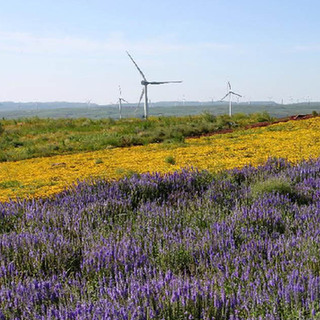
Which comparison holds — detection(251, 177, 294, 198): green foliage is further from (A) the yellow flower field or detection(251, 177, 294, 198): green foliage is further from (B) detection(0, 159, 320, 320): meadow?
(A) the yellow flower field

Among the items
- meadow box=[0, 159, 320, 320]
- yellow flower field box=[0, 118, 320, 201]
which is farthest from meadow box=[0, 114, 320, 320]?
yellow flower field box=[0, 118, 320, 201]

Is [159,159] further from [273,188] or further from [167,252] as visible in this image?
[167,252]

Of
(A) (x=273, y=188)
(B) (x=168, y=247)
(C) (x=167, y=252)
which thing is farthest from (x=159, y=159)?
(C) (x=167, y=252)

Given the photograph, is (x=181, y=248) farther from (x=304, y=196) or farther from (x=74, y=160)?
(x=74, y=160)

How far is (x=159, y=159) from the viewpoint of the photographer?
1151cm

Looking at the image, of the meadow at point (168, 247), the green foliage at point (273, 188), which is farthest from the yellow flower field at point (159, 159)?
the green foliage at point (273, 188)

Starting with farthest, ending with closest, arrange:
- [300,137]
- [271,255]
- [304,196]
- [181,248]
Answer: [300,137], [304,196], [181,248], [271,255]

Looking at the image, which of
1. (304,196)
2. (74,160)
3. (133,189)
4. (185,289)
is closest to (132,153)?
(74,160)

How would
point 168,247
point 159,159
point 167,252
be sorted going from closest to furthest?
1. point 167,252
2. point 168,247
3. point 159,159

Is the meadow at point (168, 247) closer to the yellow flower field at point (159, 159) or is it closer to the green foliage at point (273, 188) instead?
the green foliage at point (273, 188)

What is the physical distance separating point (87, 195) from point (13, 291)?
11.6 feet

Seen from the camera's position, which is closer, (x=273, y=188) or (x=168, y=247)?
(x=168, y=247)

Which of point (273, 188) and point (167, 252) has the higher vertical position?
point (273, 188)

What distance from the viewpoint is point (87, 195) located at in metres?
7.09
